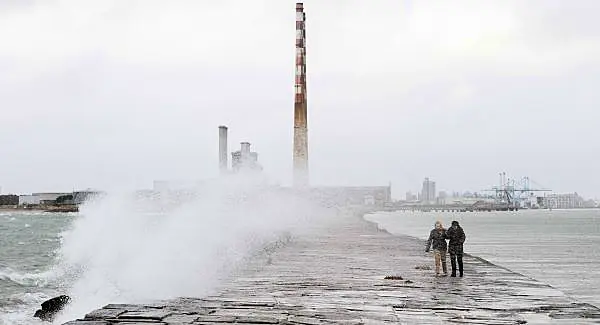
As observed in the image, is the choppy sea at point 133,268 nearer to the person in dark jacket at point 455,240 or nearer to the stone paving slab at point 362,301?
the stone paving slab at point 362,301

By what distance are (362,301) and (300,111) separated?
58.7 metres

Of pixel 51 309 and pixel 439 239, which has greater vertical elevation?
pixel 439 239

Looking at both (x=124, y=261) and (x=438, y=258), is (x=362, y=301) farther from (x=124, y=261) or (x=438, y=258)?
(x=124, y=261)

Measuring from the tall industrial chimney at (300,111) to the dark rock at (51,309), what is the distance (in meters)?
53.5

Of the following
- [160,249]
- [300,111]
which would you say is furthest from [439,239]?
[300,111]

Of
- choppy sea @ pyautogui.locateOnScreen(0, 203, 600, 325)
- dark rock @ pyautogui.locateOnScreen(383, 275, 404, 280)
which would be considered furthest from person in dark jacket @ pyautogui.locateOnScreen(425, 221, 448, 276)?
choppy sea @ pyautogui.locateOnScreen(0, 203, 600, 325)

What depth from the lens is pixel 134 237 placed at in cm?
4084

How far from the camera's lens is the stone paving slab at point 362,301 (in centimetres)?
1063

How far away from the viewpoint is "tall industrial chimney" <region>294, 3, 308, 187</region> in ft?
232

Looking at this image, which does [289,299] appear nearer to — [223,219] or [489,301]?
[489,301]

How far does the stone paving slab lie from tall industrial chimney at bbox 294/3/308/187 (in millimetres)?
49756

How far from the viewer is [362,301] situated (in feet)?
42.8

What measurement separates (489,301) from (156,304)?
6.29m

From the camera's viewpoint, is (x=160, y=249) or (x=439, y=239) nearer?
(x=439, y=239)
